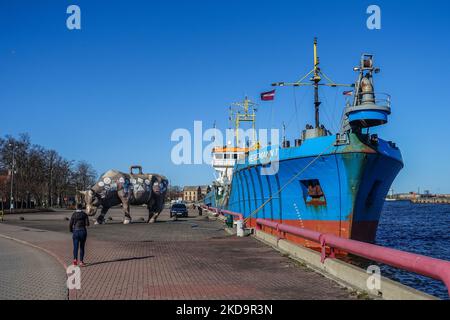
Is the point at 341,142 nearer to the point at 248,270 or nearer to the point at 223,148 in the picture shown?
the point at 248,270

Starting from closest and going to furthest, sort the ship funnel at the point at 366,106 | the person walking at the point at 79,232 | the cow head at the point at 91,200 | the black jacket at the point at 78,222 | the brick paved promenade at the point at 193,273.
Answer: the brick paved promenade at the point at 193,273 → the person walking at the point at 79,232 → the black jacket at the point at 78,222 → the ship funnel at the point at 366,106 → the cow head at the point at 91,200

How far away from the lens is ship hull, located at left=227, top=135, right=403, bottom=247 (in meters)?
20.5

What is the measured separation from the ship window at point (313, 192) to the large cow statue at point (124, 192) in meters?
12.4

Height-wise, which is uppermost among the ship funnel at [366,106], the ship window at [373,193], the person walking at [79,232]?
the ship funnel at [366,106]

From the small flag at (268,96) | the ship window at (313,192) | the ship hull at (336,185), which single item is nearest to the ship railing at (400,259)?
the ship hull at (336,185)

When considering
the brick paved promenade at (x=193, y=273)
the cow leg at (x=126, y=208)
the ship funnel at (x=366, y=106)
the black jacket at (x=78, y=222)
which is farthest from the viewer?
the cow leg at (x=126, y=208)

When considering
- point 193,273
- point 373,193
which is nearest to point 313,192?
point 373,193

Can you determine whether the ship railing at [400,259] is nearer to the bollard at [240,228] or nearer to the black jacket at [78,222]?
the black jacket at [78,222]

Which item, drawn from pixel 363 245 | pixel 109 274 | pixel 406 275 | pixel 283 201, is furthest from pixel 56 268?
pixel 283 201

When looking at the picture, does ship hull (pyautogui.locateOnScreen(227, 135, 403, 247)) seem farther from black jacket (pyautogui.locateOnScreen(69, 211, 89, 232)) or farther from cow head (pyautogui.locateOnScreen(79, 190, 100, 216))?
cow head (pyautogui.locateOnScreen(79, 190, 100, 216))

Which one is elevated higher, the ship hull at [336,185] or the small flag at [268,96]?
the small flag at [268,96]

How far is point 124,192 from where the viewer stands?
2973 cm

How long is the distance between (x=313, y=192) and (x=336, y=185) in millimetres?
1637

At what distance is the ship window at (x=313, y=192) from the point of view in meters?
22.1
